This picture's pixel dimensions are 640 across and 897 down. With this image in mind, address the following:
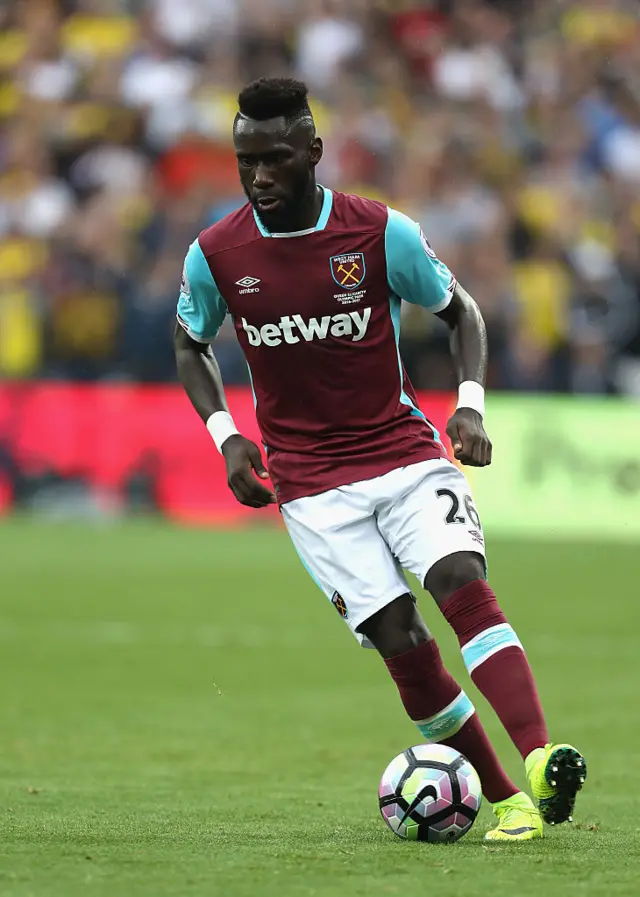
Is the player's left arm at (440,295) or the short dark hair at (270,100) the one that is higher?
the short dark hair at (270,100)

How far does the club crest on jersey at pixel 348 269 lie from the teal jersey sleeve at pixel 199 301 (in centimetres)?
44

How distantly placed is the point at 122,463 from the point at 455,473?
12.4 metres

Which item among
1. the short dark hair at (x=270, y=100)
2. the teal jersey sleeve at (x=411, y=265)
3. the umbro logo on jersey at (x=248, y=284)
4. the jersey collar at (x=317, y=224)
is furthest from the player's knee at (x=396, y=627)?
the short dark hair at (x=270, y=100)

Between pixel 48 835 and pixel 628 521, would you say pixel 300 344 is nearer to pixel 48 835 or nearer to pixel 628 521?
pixel 48 835

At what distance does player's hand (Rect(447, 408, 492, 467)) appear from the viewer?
5.29 m

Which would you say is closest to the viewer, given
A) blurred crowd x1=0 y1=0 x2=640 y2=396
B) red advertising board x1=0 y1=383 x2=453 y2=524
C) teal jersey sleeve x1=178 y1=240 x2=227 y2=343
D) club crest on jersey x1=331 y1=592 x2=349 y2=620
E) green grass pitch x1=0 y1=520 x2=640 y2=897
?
green grass pitch x1=0 y1=520 x2=640 y2=897

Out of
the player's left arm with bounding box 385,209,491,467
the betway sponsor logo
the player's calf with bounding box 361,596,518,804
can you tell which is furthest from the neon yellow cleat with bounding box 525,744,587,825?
the betway sponsor logo

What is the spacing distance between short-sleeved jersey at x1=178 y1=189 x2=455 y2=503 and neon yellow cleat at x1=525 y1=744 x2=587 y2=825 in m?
1.14

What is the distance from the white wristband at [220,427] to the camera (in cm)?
575

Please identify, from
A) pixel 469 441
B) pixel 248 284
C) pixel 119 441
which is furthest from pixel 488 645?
pixel 119 441

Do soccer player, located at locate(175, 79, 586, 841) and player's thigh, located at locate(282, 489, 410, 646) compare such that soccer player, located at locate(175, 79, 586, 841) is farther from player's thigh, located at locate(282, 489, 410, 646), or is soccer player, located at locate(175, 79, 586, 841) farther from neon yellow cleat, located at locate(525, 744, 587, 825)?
neon yellow cleat, located at locate(525, 744, 587, 825)

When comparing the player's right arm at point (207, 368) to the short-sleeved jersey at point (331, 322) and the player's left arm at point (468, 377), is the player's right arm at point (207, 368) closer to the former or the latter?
the short-sleeved jersey at point (331, 322)

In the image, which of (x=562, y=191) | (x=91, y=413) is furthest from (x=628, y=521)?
(x=91, y=413)

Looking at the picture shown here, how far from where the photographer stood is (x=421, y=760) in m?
5.53
